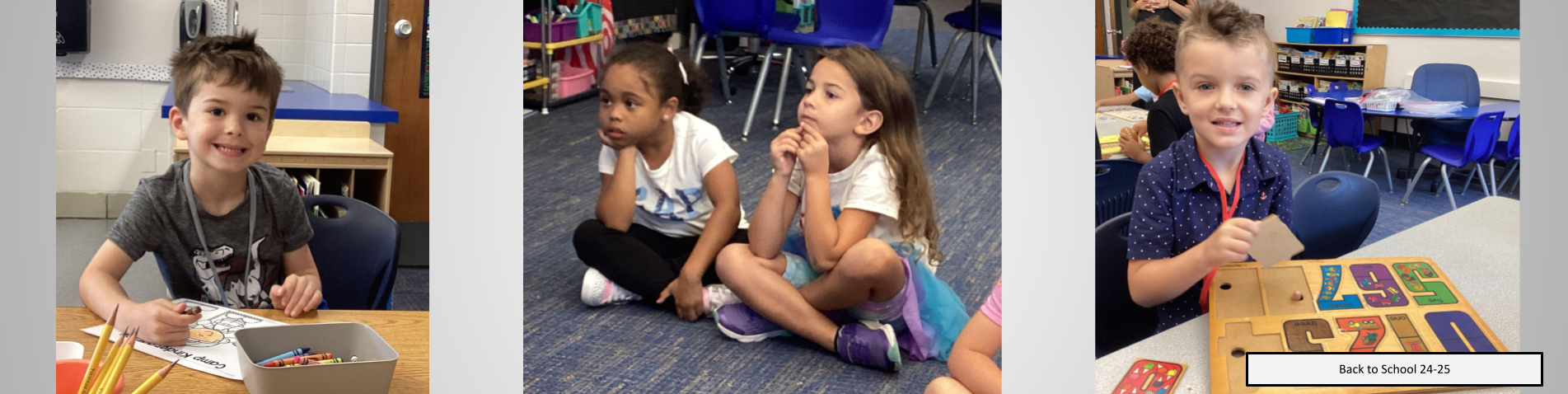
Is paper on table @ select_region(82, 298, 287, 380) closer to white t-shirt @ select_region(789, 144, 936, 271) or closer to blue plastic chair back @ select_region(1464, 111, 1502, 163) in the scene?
white t-shirt @ select_region(789, 144, 936, 271)

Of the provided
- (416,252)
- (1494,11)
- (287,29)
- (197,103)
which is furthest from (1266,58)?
(197,103)

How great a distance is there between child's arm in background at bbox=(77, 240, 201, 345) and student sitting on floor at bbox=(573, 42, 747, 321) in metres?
0.54

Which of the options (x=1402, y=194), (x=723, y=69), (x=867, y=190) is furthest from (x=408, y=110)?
(x=1402, y=194)

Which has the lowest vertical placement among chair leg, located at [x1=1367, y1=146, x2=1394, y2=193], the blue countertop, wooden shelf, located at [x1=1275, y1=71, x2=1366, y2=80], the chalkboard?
chair leg, located at [x1=1367, y1=146, x2=1394, y2=193]

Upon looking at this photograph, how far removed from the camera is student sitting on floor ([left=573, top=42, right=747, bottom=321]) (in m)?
1.49

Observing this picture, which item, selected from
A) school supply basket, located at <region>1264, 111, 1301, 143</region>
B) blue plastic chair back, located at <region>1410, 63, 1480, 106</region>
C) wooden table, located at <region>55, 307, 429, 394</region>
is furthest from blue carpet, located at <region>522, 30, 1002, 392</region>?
blue plastic chair back, located at <region>1410, 63, 1480, 106</region>

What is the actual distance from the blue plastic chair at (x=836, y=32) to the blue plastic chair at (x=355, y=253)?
60 centimetres

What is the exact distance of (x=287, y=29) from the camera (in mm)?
1497

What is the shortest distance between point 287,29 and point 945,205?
99 centimetres

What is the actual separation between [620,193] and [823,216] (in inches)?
11.8

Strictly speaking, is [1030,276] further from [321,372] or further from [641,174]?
[321,372]

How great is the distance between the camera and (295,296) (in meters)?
1.53

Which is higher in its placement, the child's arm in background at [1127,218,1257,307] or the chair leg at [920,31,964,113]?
the chair leg at [920,31,964,113]

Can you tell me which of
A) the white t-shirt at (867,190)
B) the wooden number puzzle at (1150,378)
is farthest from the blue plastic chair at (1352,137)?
the white t-shirt at (867,190)
